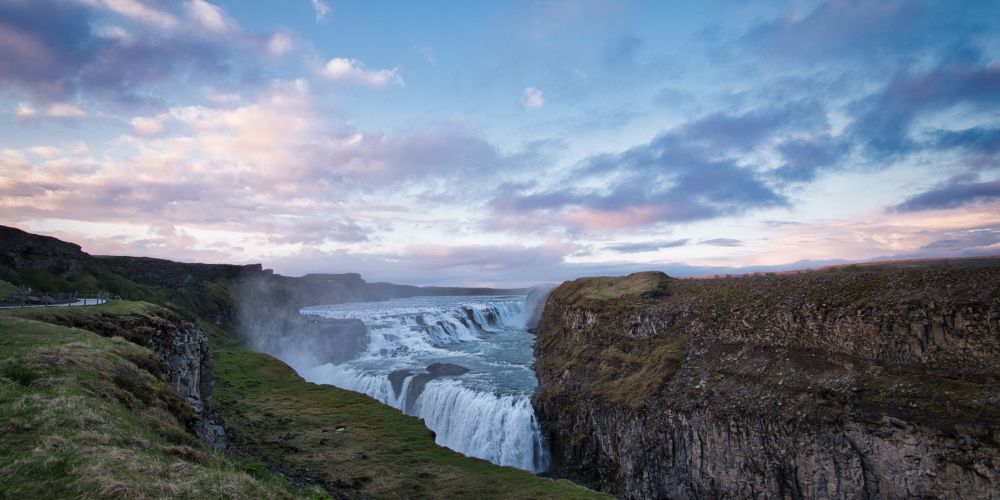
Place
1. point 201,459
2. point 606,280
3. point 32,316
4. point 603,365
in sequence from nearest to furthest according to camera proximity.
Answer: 1. point 201,459
2. point 32,316
3. point 603,365
4. point 606,280

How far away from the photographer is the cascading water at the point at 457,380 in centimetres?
3469

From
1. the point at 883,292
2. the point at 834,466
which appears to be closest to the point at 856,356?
the point at 883,292

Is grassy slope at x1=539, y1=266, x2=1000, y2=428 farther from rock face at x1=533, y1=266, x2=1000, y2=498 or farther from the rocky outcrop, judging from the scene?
the rocky outcrop

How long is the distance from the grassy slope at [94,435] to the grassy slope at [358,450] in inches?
398

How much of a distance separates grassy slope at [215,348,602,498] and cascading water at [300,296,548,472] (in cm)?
613

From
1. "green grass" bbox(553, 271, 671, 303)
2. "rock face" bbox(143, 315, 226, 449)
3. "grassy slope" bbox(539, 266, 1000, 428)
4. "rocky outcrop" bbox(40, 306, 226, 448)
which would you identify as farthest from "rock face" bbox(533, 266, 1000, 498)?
"rocky outcrop" bbox(40, 306, 226, 448)

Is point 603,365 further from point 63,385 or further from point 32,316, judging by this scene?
point 32,316

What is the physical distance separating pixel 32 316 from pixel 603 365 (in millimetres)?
33693

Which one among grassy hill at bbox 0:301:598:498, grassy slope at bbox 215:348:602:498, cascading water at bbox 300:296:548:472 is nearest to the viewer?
grassy hill at bbox 0:301:598:498

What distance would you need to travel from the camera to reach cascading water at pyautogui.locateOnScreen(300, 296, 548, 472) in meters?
34.7

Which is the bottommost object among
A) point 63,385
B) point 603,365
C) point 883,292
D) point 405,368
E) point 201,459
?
point 405,368

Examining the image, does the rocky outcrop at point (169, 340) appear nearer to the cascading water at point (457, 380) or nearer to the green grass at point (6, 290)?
the green grass at point (6, 290)

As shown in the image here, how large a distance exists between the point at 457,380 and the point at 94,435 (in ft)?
121

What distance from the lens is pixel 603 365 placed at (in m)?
35.7
